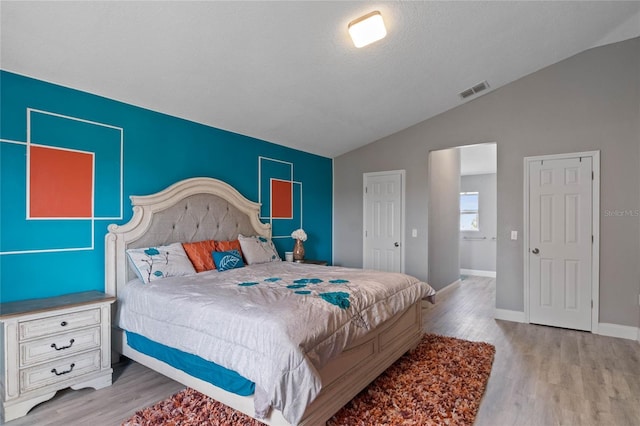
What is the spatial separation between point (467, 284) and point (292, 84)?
17.4 feet

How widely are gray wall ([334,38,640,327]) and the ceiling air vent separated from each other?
25 centimetres

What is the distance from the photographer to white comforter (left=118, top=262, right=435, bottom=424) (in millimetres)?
1690

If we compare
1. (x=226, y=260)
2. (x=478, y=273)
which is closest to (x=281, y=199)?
(x=226, y=260)

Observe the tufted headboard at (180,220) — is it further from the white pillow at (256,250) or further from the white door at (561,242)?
the white door at (561,242)

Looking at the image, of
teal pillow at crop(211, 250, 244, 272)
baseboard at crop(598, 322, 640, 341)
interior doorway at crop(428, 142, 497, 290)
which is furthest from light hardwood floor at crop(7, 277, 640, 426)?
interior doorway at crop(428, 142, 497, 290)

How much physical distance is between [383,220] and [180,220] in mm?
3178

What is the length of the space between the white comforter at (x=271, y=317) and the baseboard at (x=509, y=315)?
6.17 feet

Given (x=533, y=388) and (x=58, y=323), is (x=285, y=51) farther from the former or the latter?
(x=533, y=388)

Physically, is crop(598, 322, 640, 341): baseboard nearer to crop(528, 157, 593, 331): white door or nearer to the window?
crop(528, 157, 593, 331): white door

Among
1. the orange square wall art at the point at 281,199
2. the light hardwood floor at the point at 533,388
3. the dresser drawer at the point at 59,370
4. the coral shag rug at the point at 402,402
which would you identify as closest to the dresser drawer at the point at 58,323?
the dresser drawer at the point at 59,370

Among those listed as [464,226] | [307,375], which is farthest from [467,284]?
[307,375]

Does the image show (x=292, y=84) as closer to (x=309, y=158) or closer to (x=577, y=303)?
(x=309, y=158)

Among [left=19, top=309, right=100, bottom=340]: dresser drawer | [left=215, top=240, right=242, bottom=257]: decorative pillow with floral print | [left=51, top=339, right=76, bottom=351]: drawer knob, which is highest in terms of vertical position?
[left=215, top=240, right=242, bottom=257]: decorative pillow with floral print

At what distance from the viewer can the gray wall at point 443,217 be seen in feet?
17.1
